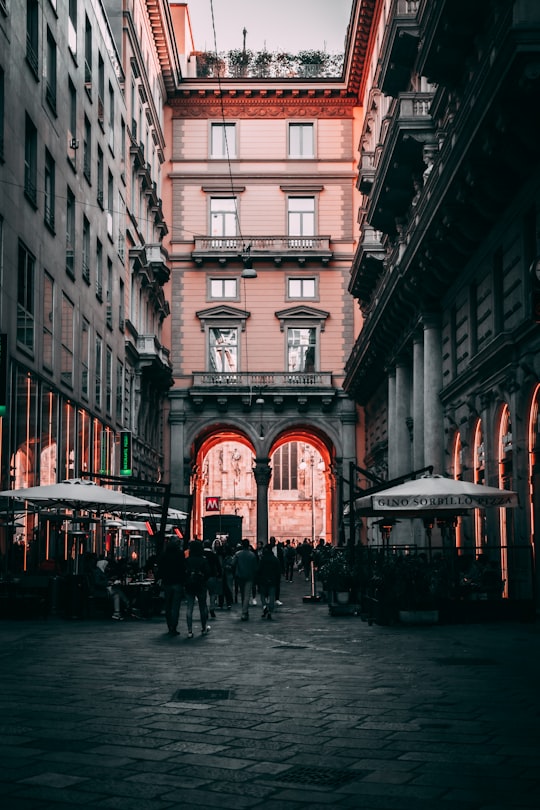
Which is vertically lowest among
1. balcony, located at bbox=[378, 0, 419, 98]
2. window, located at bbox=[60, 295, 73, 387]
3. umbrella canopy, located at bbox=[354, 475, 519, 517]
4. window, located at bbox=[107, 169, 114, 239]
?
umbrella canopy, located at bbox=[354, 475, 519, 517]

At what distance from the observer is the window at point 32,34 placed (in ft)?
83.5

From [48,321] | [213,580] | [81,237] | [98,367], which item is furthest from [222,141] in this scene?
[213,580]

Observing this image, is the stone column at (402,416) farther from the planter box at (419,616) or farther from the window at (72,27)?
the planter box at (419,616)

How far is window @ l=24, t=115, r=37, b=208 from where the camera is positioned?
83.0 ft

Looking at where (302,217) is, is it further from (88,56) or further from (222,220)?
(88,56)

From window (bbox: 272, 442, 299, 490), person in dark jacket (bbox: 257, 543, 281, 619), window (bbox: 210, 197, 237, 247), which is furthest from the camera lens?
window (bbox: 272, 442, 299, 490)

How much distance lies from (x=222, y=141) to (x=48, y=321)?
95.5 ft

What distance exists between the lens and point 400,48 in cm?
3028

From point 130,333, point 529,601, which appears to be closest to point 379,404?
point 130,333

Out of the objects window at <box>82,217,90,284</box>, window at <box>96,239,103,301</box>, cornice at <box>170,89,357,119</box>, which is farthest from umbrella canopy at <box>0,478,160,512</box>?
cornice at <box>170,89,357,119</box>

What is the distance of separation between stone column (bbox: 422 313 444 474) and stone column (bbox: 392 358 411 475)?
20.1 ft

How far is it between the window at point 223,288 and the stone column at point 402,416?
20.8 m

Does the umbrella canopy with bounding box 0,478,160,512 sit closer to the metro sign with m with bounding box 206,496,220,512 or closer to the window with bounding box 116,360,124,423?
the window with bounding box 116,360,124,423

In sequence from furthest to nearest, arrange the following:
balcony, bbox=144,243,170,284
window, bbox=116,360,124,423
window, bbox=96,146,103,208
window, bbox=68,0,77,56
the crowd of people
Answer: balcony, bbox=144,243,170,284, window, bbox=116,360,124,423, window, bbox=96,146,103,208, window, bbox=68,0,77,56, the crowd of people
